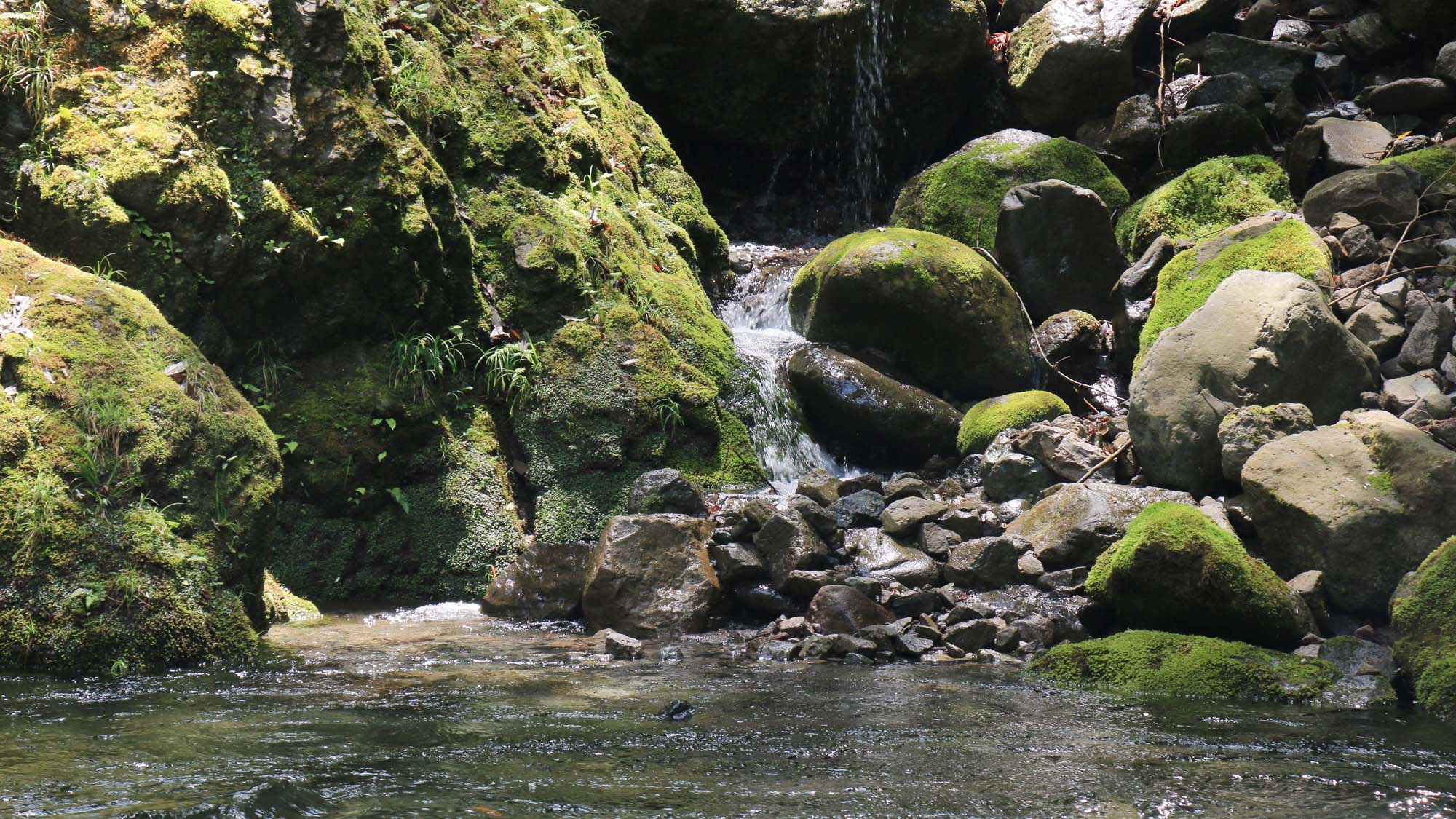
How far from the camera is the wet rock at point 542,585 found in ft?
22.9

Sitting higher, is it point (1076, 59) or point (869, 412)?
point (1076, 59)

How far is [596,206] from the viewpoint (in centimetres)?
955

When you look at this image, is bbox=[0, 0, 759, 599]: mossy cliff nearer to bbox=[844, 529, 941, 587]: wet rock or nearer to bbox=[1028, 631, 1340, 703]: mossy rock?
bbox=[844, 529, 941, 587]: wet rock

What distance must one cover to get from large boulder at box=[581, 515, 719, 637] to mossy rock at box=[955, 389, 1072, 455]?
3559 mm

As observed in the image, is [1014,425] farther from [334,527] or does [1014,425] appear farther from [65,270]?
[65,270]

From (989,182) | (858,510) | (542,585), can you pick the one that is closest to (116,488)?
(542,585)

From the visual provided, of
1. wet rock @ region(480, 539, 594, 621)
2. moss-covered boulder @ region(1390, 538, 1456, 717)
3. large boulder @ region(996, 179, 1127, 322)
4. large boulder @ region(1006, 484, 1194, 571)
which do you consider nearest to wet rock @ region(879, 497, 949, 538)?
large boulder @ region(1006, 484, 1194, 571)

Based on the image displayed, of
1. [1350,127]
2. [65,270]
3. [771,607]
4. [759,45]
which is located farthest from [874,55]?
[65,270]

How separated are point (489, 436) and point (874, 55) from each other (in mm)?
8746

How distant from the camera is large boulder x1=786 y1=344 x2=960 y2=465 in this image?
9766 millimetres

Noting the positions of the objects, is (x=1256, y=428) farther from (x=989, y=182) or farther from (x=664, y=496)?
(x=989, y=182)

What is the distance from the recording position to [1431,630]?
5059 mm

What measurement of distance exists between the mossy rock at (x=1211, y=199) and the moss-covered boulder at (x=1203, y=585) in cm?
612

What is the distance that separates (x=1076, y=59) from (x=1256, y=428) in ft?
26.1
